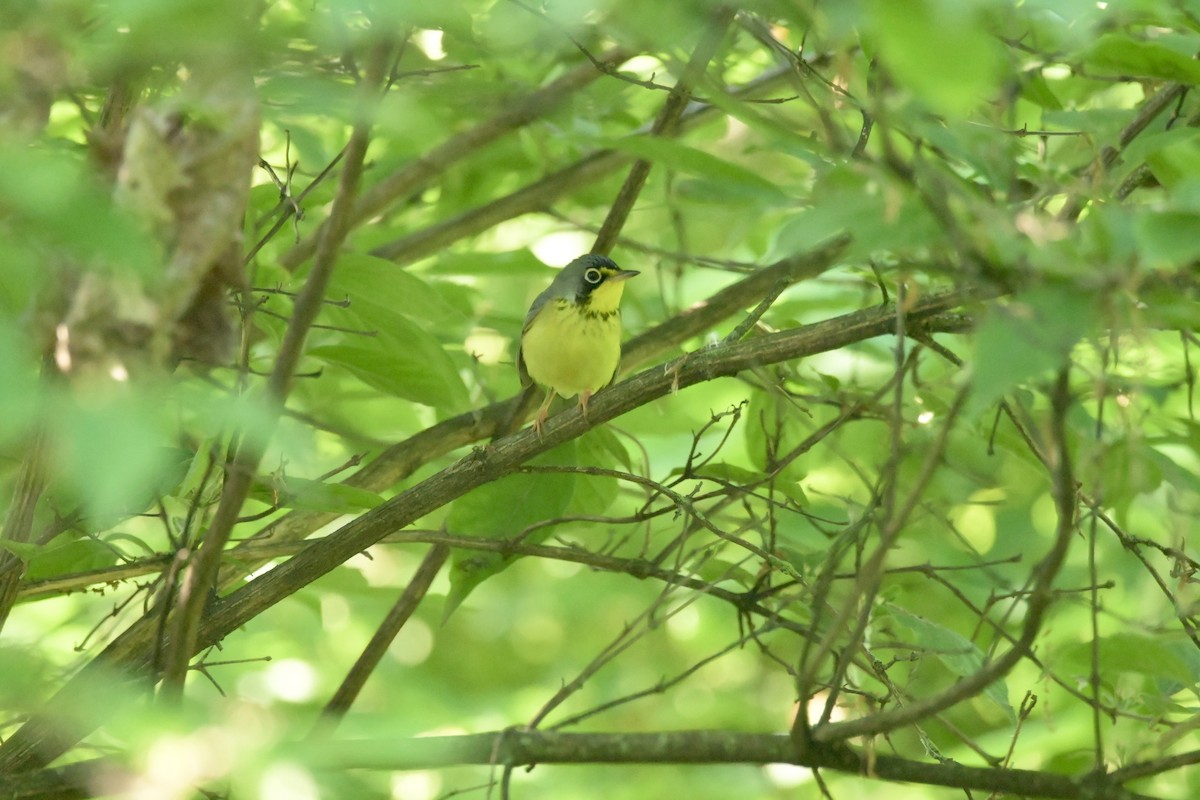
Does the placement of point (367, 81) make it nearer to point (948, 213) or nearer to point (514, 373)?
point (948, 213)

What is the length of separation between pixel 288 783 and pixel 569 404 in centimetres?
489

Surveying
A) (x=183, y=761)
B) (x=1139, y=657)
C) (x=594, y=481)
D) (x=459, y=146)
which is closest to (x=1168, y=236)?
(x=183, y=761)

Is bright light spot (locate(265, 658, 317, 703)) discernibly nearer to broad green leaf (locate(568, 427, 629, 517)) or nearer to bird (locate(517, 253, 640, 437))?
bird (locate(517, 253, 640, 437))

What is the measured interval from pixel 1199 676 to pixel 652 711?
4523 millimetres

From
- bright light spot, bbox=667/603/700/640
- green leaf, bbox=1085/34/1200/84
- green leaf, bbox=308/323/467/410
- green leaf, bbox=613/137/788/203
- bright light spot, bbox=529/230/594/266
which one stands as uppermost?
bright light spot, bbox=529/230/594/266

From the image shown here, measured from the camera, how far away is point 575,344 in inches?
213

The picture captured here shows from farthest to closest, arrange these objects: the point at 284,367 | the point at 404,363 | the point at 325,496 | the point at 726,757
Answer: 1. the point at 404,363
2. the point at 325,496
3. the point at 726,757
4. the point at 284,367

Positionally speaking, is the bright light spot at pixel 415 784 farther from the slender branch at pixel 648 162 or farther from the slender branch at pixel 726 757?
the slender branch at pixel 648 162

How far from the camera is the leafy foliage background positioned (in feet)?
4.96

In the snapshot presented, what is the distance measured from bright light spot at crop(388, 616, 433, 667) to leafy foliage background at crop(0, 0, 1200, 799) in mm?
712

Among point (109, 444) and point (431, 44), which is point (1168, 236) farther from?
point (431, 44)

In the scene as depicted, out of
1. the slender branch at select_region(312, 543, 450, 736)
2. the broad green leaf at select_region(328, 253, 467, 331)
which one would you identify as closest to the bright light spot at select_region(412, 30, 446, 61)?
the broad green leaf at select_region(328, 253, 467, 331)

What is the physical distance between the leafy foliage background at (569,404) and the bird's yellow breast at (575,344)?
234 mm

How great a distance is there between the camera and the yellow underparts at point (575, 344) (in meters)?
5.36
